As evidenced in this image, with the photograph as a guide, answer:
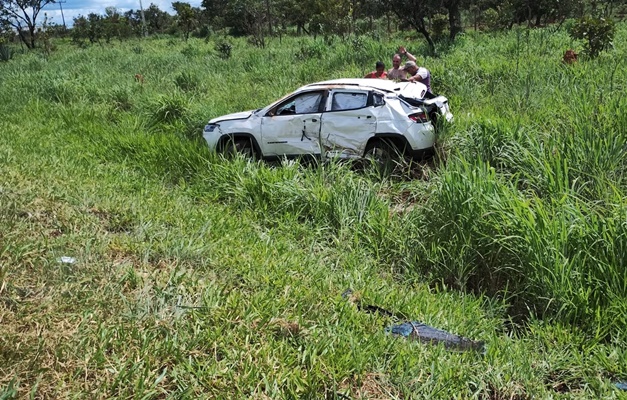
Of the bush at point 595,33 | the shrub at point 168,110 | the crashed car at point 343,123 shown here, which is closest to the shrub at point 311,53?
the shrub at point 168,110

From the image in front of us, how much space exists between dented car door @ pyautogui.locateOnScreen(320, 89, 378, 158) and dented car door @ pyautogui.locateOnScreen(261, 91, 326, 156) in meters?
0.15

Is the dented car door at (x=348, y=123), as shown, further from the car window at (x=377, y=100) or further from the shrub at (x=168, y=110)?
the shrub at (x=168, y=110)

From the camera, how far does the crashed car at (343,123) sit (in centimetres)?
684

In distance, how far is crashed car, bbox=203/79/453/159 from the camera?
684 cm

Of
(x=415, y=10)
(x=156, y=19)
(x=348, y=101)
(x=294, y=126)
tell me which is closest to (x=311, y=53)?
(x=415, y=10)

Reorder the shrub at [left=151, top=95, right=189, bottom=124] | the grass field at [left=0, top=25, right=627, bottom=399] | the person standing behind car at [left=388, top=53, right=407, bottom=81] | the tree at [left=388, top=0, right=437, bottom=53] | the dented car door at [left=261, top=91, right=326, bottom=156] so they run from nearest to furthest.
A: the grass field at [left=0, top=25, right=627, bottom=399]
the dented car door at [left=261, top=91, right=326, bottom=156]
the person standing behind car at [left=388, top=53, right=407, bottom=81]
the shrub at [left=151, top=95, right=189, bottom=124]
the tree at [left=388, top=0, right=437, bottom=53]

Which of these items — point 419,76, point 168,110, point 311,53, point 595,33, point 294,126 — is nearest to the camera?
point 294,126

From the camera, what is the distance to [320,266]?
4.11 metres

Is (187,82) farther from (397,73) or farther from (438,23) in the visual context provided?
(438,23)

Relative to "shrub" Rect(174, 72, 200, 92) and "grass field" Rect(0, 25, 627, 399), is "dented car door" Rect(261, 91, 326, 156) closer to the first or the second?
"grass field" Rect(0, 25, 627, 399)

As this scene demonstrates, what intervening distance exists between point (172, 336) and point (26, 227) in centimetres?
208

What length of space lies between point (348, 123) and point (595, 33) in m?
7.35

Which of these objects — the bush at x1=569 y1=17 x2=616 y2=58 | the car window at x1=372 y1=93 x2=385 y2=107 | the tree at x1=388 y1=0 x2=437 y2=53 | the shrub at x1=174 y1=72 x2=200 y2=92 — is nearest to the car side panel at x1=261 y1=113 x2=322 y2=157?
the car window at x1=372 y1=93 x2=385 y2=107

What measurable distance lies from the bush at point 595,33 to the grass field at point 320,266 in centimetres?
341
